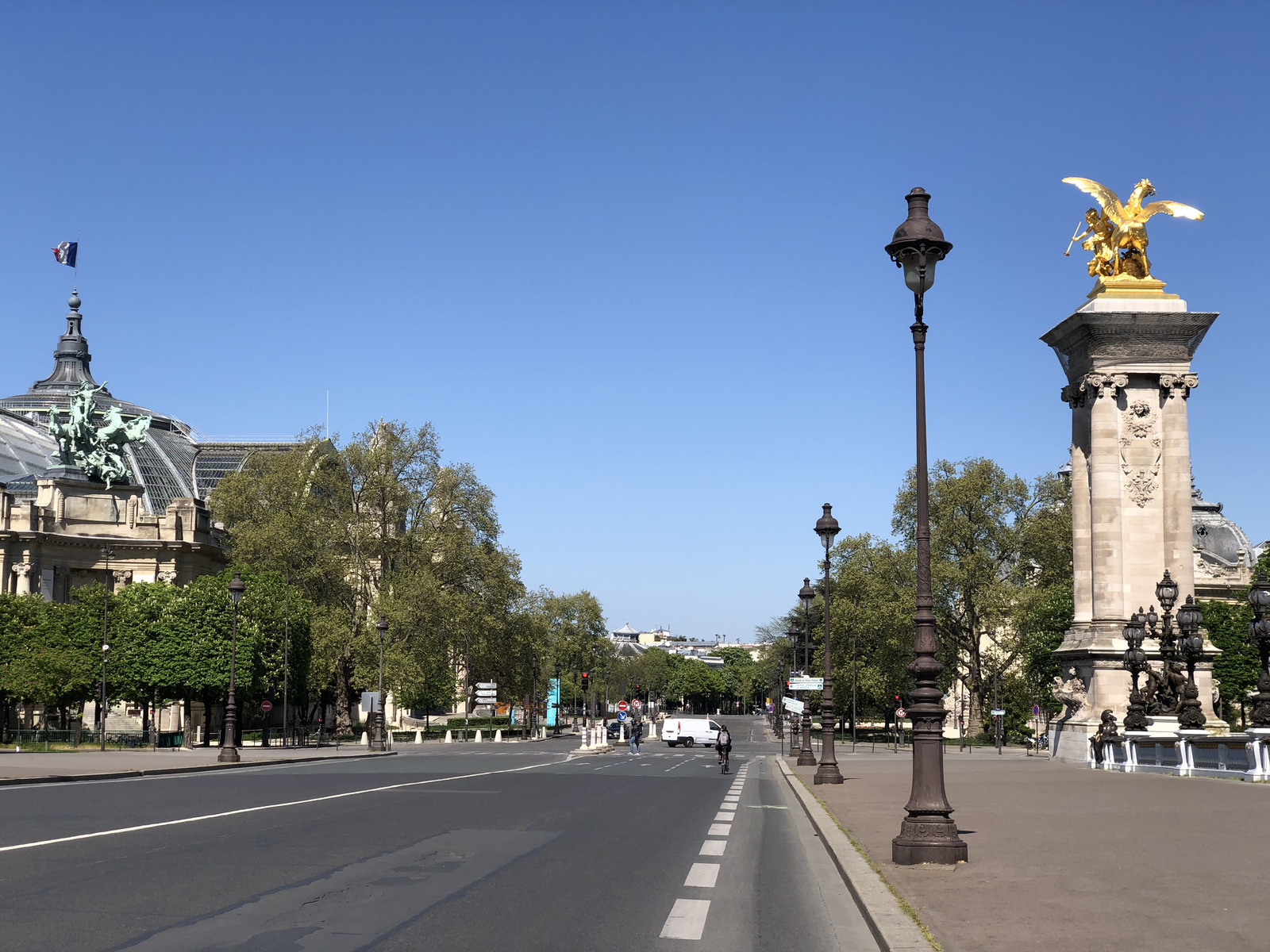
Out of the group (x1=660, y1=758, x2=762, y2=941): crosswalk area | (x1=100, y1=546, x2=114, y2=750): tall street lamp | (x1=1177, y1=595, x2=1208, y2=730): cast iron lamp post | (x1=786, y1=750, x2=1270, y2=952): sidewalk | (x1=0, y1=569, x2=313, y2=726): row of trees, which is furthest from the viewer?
(x1=0, y1=569, x2=313, y2=726): row of trees

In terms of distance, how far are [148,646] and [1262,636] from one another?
53.1 metres

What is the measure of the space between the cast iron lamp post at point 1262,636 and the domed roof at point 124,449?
85253mm

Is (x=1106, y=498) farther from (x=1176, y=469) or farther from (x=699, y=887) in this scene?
(x=699, y=887)

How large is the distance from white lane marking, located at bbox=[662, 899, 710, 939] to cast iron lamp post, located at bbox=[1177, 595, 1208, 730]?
28.5 m

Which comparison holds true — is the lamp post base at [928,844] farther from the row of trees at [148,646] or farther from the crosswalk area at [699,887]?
the row of trees at [148,646]

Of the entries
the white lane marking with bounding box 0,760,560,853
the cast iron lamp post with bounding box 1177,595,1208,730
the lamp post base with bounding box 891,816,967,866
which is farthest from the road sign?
the lamp post base with bounding box 891,816,967,866

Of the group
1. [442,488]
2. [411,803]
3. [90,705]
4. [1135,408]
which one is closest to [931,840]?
[411,803]

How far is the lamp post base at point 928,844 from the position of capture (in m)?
13.1

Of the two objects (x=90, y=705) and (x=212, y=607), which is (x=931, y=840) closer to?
(x=212, y=607)

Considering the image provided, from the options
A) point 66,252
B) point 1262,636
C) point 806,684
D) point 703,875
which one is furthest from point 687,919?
point 66,252

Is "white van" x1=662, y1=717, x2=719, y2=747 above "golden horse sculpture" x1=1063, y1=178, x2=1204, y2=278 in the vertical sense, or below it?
below

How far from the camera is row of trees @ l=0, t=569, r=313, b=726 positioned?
6475cm

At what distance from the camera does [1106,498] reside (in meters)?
42.2

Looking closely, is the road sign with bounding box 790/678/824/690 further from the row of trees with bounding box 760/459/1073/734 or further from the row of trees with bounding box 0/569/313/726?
the row of trees with bounding box 760/459/1073/734
